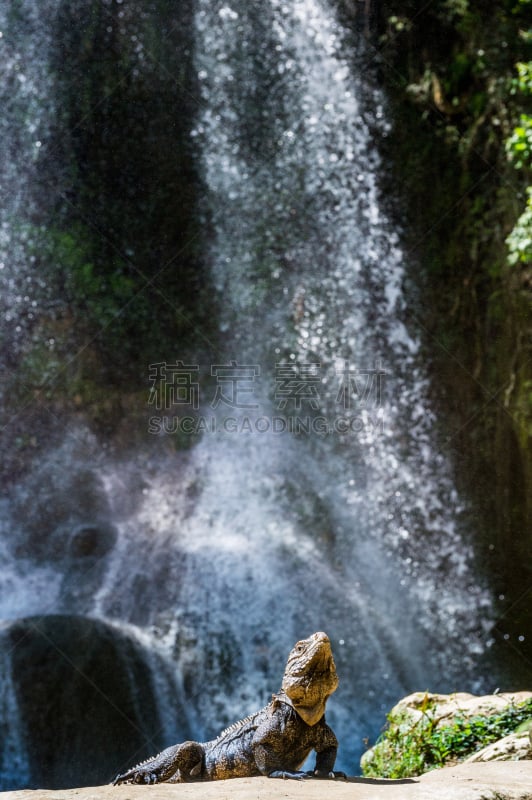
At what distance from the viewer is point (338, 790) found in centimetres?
298

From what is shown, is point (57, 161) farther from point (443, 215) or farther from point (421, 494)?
point (421, 494)

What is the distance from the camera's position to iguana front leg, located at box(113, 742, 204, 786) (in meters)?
3.41

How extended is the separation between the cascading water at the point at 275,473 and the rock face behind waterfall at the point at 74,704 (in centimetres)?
10

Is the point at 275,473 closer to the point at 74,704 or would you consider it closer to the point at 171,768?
the point at 74,704

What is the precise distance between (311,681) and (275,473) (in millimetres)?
6090

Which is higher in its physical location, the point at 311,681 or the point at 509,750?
the point at 311,681

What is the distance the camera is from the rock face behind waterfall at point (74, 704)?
7.67 m

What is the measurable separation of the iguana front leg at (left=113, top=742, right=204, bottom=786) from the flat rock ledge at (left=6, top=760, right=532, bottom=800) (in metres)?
0.23

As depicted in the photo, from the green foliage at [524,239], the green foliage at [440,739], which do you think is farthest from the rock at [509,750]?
the green foliage at [524,239]

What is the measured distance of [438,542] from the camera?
9094mm

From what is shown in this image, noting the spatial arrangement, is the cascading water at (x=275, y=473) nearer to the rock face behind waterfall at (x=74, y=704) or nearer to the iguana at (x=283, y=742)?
the rock face behind waterfall at (x=74, y=704)

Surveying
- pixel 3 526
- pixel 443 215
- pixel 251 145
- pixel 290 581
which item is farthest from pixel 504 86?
pixel 3 526

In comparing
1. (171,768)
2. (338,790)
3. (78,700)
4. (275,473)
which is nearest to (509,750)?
(338,790)

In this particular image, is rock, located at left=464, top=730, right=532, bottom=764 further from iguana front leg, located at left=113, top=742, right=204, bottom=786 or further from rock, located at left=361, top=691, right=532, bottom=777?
iguana front leg, located at left=113, top=742, right=204, bottom=786
